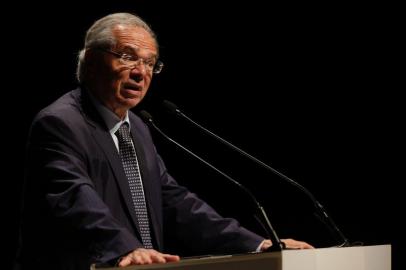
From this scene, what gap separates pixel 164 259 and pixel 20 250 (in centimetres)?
82

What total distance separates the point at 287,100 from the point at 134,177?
1.68 metres

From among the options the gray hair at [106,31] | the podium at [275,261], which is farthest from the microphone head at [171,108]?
the podium at [275,261]

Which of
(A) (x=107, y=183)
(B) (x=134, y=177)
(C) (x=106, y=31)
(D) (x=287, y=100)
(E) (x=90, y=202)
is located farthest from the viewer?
(D) (x=287, y=100)

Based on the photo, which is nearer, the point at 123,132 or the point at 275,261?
the point at 275,261

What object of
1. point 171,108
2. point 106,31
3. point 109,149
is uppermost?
point 106,31

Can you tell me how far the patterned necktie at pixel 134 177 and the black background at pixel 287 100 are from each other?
1.06m

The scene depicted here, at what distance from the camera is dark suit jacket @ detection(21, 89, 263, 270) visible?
2.29 meters

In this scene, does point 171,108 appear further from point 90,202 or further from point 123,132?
point 90,202

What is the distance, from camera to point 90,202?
2314 mm

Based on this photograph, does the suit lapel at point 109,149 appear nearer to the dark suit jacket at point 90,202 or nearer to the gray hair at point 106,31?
the dark suit jacket at point 90,202

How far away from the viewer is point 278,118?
4238 millimetres

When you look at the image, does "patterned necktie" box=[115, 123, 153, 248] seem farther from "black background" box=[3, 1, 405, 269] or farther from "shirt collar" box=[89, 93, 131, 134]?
"black background" box=[3, 1, 405, 269]

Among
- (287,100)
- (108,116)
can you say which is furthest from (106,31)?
(287,100)

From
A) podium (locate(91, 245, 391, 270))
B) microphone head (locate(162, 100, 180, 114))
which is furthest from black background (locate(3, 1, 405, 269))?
podium (locate(91, 245, 391, 270))
